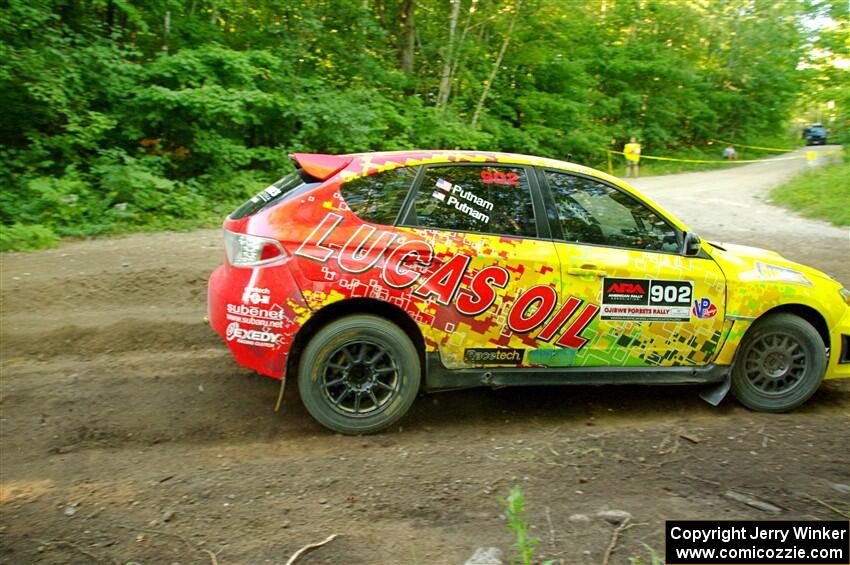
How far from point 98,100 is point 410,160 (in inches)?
367

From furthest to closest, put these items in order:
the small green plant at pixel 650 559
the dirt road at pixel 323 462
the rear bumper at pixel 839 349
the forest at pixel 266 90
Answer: the forest at pixel 266 90 → the rear bumper at pixel 839 349 → the dirt road at pixel 323 462 → the small green plant at pixel 650 559

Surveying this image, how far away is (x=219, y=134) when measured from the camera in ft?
41.3

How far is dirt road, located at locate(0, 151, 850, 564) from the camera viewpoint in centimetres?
318

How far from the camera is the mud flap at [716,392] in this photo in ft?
16.0

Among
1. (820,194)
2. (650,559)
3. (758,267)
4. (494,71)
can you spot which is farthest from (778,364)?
(494,71)

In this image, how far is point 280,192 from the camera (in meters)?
4.38

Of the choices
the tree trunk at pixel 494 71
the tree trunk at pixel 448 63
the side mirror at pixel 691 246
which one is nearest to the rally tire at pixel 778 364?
the side mirror at pixel 691 246

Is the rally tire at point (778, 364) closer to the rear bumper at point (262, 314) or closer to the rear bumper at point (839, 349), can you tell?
the rear bumper at point (839, 349)

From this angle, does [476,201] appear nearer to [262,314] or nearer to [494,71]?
[262,314]

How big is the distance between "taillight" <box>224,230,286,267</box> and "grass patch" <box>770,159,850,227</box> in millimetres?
A: 12079

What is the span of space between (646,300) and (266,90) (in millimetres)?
10557

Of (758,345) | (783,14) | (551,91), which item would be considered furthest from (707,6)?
(758,345)

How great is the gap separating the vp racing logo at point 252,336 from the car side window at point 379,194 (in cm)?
94

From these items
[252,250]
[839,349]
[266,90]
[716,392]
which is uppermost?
[266,90]
